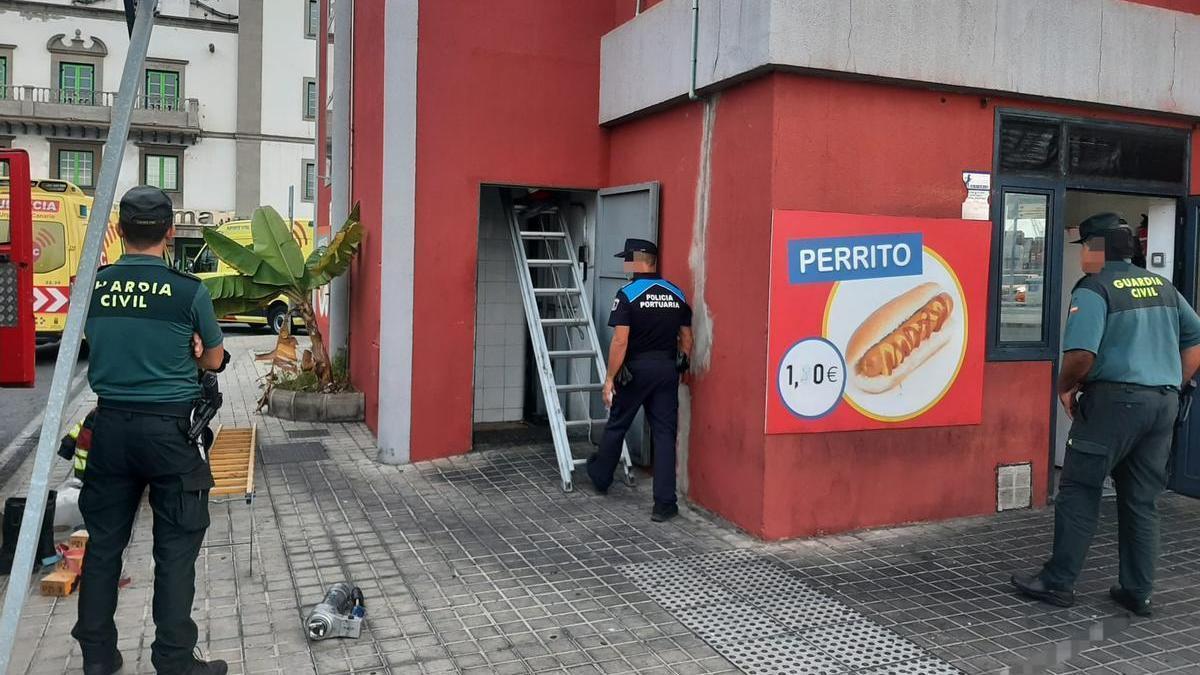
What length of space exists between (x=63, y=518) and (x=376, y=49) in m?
5.20

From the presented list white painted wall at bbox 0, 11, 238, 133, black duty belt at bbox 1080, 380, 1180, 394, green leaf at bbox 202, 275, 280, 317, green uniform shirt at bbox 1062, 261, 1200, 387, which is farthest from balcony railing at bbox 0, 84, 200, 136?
black duty belt at bbox 1080, 380, 1180, 394

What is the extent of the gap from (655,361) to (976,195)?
257 centimetres

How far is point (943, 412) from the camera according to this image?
6496 mm

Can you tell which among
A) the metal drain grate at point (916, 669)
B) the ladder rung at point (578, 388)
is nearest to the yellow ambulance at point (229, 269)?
the ladder rung at point (578, 388)

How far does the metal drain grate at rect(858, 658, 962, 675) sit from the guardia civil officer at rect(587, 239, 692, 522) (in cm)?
250

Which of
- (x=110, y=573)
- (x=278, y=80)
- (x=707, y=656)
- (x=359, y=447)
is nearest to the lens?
(x=110, y=573)

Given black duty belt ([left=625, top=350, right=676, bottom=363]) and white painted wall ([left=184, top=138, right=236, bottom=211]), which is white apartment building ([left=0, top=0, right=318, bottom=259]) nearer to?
white painted wall ([left=184, top=138, right=236, bottom=211])

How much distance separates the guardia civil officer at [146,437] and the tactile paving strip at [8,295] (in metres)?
2.80

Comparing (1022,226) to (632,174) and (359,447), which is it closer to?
(632,174)

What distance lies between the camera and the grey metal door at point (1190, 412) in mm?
7117

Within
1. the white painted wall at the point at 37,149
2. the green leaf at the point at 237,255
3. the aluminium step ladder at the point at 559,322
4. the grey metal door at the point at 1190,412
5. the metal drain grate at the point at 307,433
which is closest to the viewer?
the grey metal door at the point at 1190,412

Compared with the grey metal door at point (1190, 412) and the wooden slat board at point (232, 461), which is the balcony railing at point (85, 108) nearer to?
the wooden slat board at point (232, 461)

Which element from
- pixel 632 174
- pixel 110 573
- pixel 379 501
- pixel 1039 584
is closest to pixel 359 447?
pixel 379 501

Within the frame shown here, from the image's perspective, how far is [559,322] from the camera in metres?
8.23
